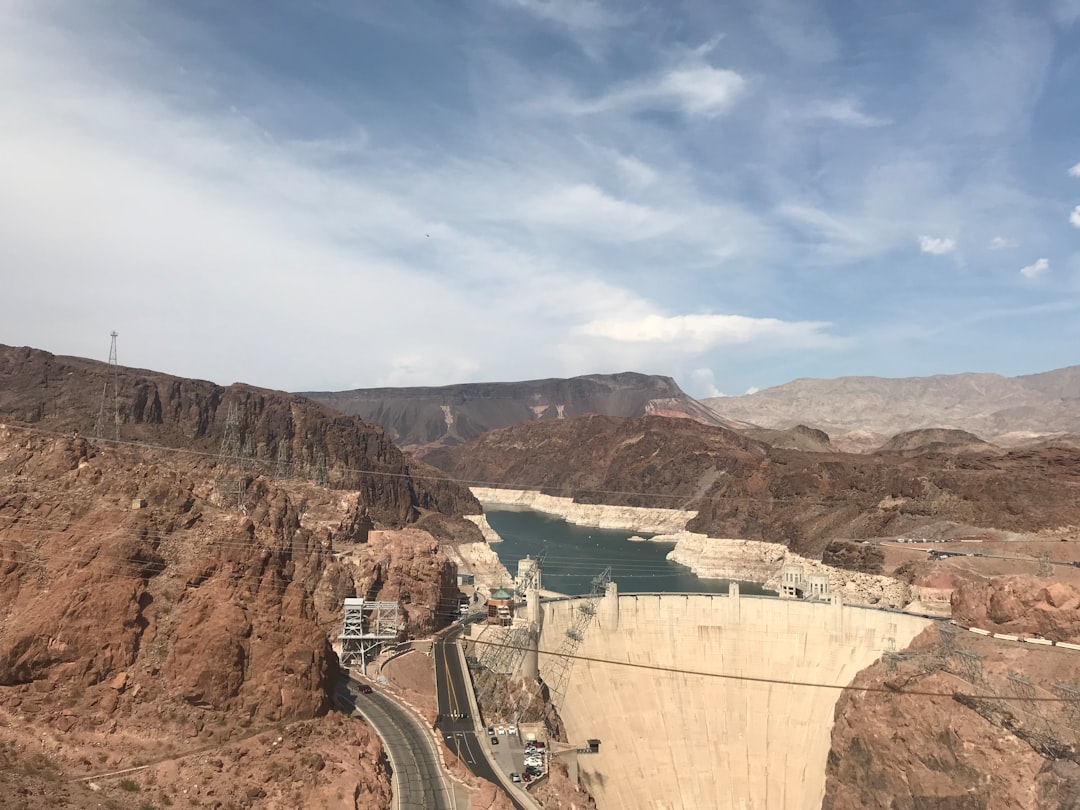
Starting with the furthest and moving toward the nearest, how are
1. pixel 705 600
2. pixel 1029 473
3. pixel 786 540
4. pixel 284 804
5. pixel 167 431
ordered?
pixel 167 431 < pixel 786 540 < pixel 1029 473 < pixel 705 600 < pixel 284 804

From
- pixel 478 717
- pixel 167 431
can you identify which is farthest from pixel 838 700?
pixel 167 431

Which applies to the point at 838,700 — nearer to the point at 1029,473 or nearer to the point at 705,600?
the point at 705,600

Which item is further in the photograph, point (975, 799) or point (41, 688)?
point (975, 799)

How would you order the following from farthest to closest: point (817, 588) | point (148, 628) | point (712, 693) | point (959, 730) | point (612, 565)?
1. point (612, 565)
2. point (817, 588)
3. point (712, 693)
4. point (959, 730)
5. point (148, 628)

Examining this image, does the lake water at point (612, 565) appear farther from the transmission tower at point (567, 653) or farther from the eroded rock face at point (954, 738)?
the eroded rock face at point (954, 738)

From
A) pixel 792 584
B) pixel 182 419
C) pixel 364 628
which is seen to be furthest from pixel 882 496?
pixel 182 419

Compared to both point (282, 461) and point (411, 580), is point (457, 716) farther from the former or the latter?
point (282, 461)
